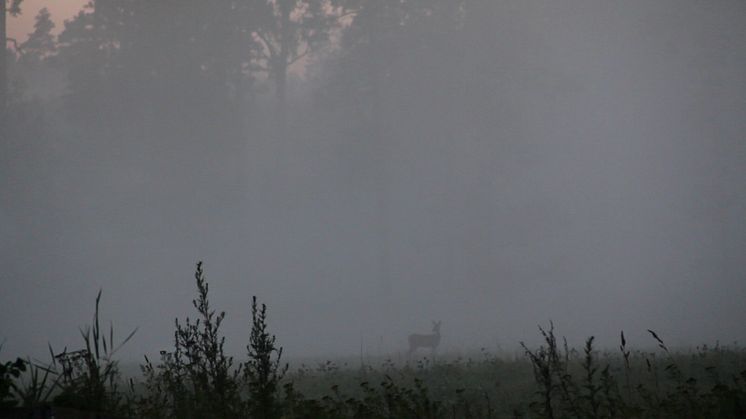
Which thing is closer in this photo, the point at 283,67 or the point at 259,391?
the point at 259,391

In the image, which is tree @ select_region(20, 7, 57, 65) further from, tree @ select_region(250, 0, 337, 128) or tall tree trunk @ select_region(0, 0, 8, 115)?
tree @ select_region(250, 0, 337, 128)

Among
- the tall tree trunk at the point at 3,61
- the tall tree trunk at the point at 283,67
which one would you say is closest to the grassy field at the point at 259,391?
the tall tree trunk at the point at 3,61

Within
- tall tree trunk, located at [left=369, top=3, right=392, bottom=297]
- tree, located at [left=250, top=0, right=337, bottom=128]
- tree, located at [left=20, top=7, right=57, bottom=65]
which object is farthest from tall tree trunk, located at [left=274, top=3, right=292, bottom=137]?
tree, located at [left=20, top=7, right=57, bottom=65]

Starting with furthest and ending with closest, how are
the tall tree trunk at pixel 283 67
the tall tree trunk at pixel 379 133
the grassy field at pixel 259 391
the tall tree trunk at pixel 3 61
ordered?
the tall tree trunk at pixel 283 67 < the tall tree trunk at pixel 379 133 < the tall tree trunk at pixel 3 61 < the grassy field at pixel 259 391

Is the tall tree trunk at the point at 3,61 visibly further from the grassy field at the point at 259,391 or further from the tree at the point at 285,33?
the grassy field at the point at 259,391

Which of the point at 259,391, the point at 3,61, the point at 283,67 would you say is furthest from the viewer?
the point at 283,67

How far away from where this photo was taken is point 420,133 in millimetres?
51656

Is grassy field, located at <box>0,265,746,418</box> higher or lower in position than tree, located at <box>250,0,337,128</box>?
lower

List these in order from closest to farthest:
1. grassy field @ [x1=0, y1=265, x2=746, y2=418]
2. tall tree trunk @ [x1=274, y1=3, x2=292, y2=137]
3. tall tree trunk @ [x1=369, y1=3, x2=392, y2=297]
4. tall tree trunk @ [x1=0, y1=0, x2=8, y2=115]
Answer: grassy field @ [x1=0, y1=265, x2=746, y2=418] < tall tree trunk @ [x1=0, y1=0, x2=8, y2=115] < tall tree trunk @ [x1=369, y1=3, x2=392, y2=297] < tall tree trunk @ [x1=274, y1=3, x2=292, y2=137]

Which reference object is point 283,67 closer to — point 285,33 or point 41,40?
point 285,33

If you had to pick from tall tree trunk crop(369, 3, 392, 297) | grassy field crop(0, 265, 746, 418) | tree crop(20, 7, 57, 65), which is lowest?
grassy field crop(0, 265, 746, 418)

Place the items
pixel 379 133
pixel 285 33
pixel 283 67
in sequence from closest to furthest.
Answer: pixel 379 133 → pixel 283 67 → pixel 285 33

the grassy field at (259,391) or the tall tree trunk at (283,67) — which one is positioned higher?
the tall tree trunk at (283,67)

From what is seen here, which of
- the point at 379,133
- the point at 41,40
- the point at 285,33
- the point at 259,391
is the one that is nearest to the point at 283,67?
the point at 285,33
